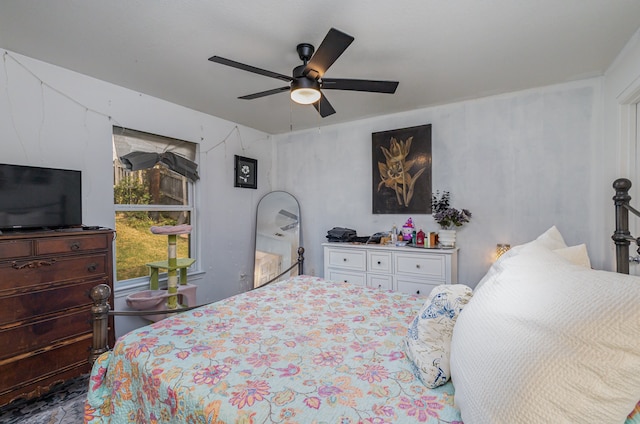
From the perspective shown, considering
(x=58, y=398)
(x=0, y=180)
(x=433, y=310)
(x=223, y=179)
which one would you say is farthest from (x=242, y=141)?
(x=433, y=310)

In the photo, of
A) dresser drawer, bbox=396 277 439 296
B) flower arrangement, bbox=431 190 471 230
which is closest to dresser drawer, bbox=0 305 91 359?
dresser drawer, bbox=396 277 439 296

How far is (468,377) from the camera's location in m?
0.82

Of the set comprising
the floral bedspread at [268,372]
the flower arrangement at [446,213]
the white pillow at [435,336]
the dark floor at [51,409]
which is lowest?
the dark floor at [51,409]

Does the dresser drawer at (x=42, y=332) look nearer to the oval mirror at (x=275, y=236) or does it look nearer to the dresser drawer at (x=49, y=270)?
the dresser drawer at (x=49, y=270)

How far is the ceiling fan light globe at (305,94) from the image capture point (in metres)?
1.95

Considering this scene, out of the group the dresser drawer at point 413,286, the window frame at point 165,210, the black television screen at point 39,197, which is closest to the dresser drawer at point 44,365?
the window frame at point 165,210

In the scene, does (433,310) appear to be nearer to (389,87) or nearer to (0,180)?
(389,87)

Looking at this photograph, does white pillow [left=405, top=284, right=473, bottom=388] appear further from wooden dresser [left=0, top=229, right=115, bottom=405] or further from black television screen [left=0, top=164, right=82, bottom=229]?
black television screen [left=0, top=164, right=82, bottom=229]

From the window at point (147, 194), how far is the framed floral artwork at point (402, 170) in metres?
2.25

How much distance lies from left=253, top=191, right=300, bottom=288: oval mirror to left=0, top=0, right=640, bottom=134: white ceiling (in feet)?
5.85

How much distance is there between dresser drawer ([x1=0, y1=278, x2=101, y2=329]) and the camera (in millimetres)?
1879

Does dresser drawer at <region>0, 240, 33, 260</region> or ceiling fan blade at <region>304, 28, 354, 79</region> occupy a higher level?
ceiling fan blade at <region>304, 28, 354, 79</region>

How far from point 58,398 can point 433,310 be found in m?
2.58

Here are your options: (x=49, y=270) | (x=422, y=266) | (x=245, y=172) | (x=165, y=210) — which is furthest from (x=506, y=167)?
(x=49, y=270)
